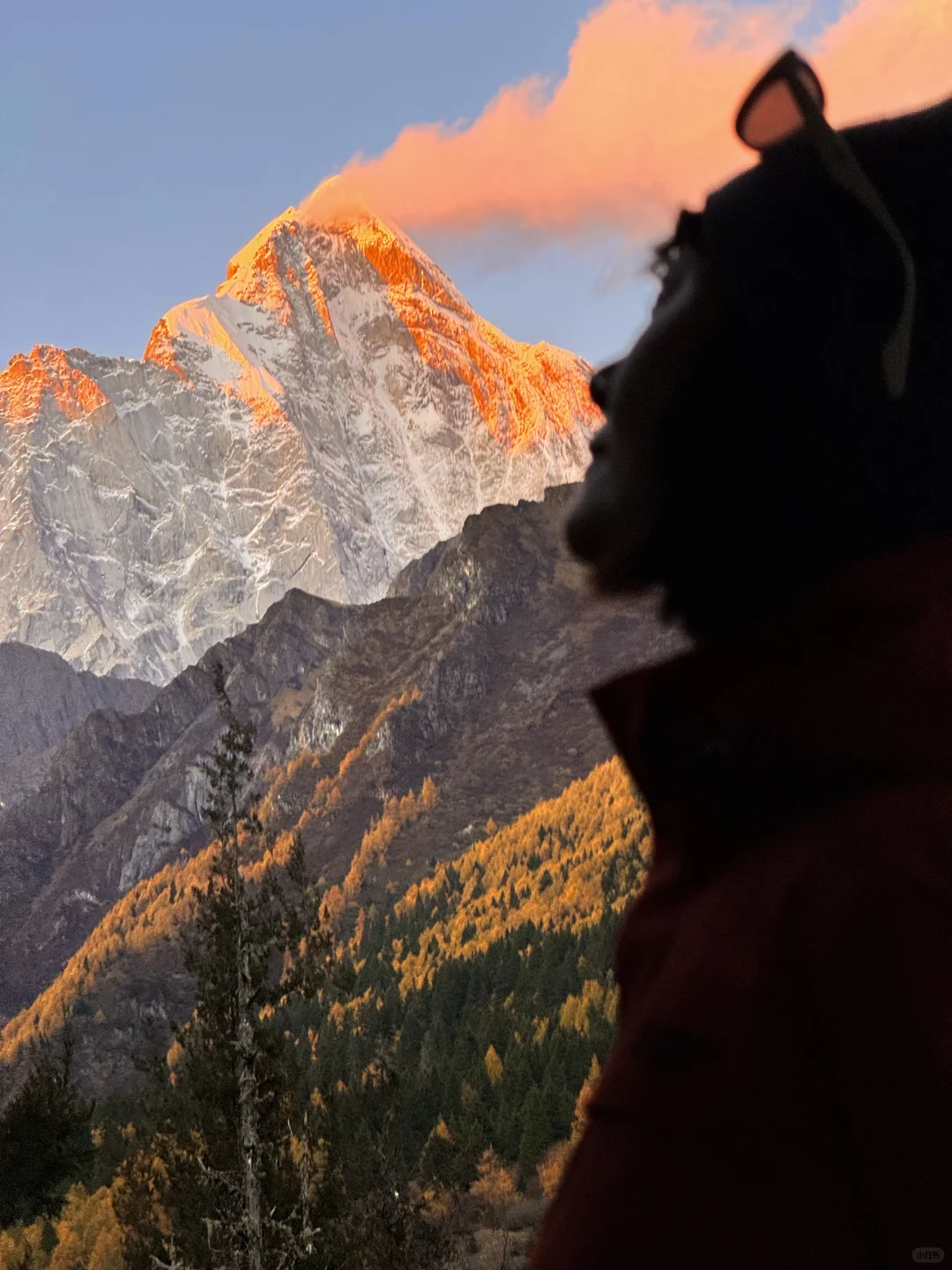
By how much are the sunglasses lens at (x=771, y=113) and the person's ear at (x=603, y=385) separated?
0.28 metres

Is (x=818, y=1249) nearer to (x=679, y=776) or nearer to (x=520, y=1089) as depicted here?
(x=679, y=776)

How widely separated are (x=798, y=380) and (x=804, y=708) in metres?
0.34

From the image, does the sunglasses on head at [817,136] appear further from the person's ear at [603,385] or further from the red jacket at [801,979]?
the person's ear at [603,385]

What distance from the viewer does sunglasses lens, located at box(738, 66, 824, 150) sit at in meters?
1.19

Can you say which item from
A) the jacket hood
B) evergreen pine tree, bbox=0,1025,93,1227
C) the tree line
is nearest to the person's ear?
the jacket hood

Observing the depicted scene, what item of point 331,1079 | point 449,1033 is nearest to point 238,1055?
point 331,1079

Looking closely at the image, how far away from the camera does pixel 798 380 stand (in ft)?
3.74

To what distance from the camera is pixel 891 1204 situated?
0.86m

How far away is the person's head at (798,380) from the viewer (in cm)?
112

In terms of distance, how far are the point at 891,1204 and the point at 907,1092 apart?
3.2 inches

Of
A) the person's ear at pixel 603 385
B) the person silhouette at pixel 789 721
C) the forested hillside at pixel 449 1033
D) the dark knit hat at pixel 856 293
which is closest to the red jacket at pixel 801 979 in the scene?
the person silhouette at pixel 789 721

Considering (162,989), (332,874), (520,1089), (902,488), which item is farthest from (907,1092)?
(332,874)

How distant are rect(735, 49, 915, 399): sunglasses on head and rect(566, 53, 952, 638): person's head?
0.02m

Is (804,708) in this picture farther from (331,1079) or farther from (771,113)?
(331,1079)
